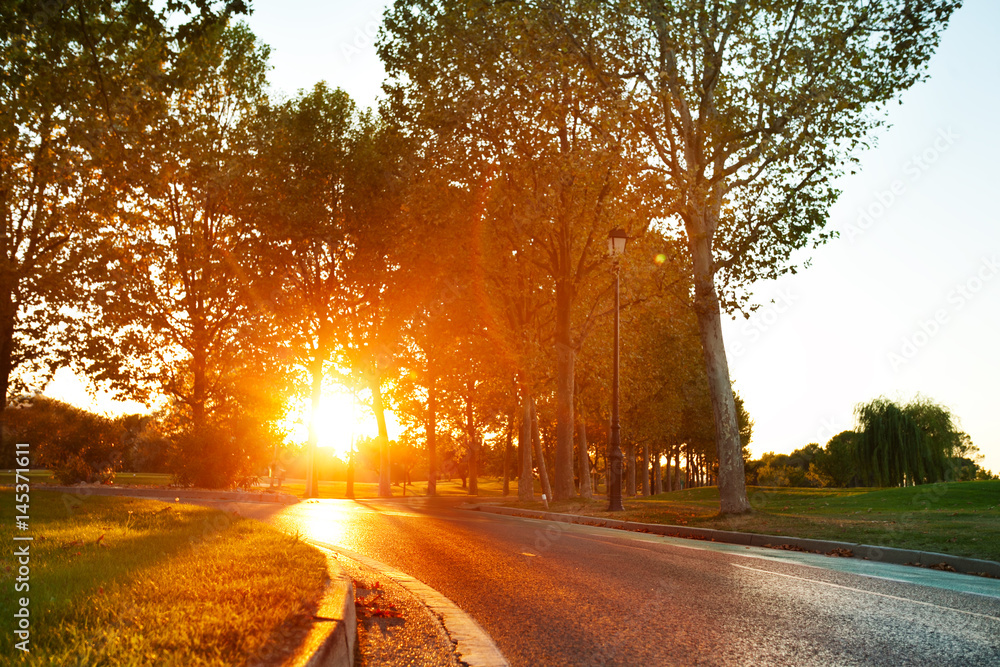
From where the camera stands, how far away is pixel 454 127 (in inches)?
1006

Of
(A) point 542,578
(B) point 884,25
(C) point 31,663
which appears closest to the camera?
(C) point 31,663

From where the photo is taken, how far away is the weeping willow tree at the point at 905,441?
140 ft

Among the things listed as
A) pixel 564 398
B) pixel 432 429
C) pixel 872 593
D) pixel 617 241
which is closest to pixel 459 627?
pixel 872 593

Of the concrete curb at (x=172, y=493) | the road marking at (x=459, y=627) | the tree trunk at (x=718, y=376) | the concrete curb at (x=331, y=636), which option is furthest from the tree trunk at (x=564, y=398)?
the concrete curb at (x=331, y=636)

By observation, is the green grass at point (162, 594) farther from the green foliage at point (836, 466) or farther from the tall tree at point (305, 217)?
the green foliage at point (836, 466)

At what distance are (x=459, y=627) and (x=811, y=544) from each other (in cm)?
888

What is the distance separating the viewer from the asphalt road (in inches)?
202

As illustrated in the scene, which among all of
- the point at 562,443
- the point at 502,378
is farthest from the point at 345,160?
the point at 562,443

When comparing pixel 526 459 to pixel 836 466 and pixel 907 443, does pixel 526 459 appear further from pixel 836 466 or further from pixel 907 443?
pixel 836 466

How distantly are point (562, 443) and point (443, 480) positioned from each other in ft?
357

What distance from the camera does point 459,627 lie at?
19.2 ft

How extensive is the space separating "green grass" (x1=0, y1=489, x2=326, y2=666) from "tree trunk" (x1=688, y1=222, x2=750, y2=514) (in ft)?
37.3

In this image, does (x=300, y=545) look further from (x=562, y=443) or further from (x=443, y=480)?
(x=443, y=480)

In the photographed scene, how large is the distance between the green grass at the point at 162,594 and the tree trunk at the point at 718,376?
1137 cm
